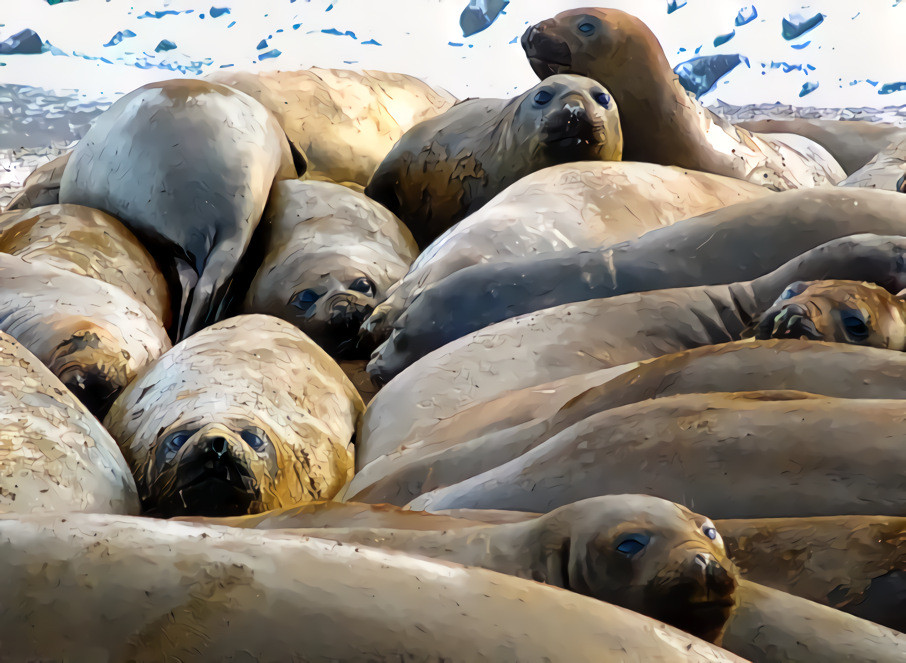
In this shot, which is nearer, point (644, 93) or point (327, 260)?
point (327, 260)

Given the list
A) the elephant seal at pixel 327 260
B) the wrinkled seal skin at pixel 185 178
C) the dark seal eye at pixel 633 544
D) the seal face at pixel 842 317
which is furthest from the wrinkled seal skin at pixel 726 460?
the wrinkled seal skin at pixel 185 178

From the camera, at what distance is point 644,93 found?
11.8 feet

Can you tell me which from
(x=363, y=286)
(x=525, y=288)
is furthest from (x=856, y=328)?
(x=363, y=286)

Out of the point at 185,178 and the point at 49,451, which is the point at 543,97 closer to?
the point at 185,178

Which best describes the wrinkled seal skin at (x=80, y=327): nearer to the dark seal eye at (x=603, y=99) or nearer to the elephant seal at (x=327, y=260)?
the elephant seal at (x=327, y=260)

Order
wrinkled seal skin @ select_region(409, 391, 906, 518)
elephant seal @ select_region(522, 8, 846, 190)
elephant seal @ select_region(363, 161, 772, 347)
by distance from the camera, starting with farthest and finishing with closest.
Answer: elephant seal @ select_region(522, 8, 846, 190)
elephant seal @ select_region(363, 161, 772, 347)
wrinkled seal skin @ select_region(409, 391, 906, 518)

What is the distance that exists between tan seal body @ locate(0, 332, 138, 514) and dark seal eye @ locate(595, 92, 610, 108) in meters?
2.01

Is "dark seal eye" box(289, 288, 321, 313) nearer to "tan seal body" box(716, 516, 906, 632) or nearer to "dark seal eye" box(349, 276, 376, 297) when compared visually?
"dark seal eye" box(349, 276, 376, 297)

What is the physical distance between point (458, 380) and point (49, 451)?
2.60 ft

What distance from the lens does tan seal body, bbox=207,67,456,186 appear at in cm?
418

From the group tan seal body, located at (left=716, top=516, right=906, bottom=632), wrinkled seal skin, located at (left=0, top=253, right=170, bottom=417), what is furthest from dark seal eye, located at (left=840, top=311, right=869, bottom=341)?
wrinkled seal skin, located at (left=0, top=253, right=170, bottom=417)

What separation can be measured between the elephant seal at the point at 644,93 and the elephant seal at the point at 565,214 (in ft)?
1.53

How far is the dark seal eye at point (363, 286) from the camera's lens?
2.88m

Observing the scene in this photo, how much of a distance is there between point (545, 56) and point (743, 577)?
9.49 feet
